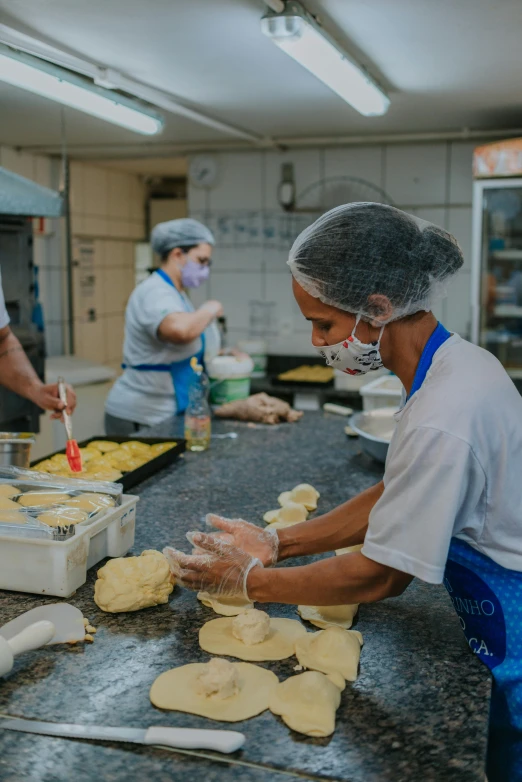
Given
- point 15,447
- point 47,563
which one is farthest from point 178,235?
point 47,563

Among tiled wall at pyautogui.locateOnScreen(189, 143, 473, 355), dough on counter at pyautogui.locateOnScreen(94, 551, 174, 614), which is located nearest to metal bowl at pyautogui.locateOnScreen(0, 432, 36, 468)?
dough on counter at pyautogui.locateOnScreen(94, 551, 174, 614)

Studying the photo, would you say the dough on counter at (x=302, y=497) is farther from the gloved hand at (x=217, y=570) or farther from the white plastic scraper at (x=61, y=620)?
the white plastic scraper at (x=61, y=620)

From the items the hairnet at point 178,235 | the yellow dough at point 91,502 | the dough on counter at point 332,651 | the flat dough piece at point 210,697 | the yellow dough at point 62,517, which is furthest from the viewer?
the hairnet at point 178,235

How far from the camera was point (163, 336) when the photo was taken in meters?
3.36

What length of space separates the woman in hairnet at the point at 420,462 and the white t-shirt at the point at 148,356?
2024mm

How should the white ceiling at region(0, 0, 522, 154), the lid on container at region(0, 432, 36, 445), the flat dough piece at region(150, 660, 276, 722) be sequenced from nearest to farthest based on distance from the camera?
the flat dough piece at region(150, 660, 276, 722) → the lid on container at region(0, 432, 36, 445) → the white ceiling at region(0, 0, 522, 154)

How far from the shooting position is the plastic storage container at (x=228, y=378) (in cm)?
365

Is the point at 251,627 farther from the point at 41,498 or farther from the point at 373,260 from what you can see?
the point at 373,260

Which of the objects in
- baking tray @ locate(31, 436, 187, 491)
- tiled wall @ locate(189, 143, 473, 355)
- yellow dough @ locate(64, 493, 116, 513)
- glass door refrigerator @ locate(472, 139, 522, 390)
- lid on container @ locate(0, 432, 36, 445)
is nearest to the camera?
yellow dough @ locate(64, 493, 116, 513)

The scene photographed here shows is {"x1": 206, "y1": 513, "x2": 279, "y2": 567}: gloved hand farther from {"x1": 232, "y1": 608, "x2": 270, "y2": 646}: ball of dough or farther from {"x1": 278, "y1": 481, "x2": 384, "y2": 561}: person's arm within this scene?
{"x1": 232, "y1": 608, "x2": 270, "y2": 646}: ball of dough

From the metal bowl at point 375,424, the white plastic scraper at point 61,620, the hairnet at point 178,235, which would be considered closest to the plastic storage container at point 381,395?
the metal bowl at point 375,424

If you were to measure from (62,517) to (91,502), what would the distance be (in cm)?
12

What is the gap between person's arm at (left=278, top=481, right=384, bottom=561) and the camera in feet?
5.47

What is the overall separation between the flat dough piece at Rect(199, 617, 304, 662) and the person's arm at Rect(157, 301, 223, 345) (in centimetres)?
199
